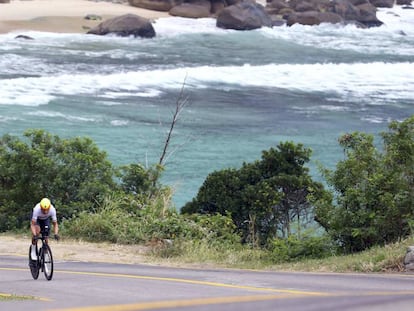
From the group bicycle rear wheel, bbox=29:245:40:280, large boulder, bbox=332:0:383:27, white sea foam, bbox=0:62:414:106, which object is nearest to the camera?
bicycle rear wheel, bbox=29:245:40:280

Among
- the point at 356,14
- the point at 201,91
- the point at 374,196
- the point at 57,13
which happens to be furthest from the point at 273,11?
the point at 374,196

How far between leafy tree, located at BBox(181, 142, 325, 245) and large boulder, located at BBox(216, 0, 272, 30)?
165 feet

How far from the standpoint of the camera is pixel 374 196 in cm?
1747

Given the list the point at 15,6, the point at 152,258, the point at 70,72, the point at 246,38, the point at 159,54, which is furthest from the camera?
the point at 15,6

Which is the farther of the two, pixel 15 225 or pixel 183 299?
pixel 15 225

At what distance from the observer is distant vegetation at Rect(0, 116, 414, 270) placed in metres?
17.6

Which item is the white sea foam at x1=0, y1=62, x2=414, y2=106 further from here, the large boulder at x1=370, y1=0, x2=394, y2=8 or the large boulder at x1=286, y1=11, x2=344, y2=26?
the large boulder at x1=370, y1=0, x2=394, y2=8

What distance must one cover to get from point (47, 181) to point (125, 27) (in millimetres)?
45665

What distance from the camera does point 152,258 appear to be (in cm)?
1916

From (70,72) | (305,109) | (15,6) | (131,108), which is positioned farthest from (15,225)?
(15,6)

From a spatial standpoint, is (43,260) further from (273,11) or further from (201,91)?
(273,11)

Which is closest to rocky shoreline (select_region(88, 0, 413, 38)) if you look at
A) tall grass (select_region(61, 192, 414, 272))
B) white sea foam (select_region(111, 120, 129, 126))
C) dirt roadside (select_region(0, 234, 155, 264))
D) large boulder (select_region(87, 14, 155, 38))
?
large boulder (select_region(87, 14, 155, 38))

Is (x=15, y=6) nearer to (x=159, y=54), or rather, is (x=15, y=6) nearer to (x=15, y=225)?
(x=159, y=54)

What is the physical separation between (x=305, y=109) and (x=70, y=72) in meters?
13.5
